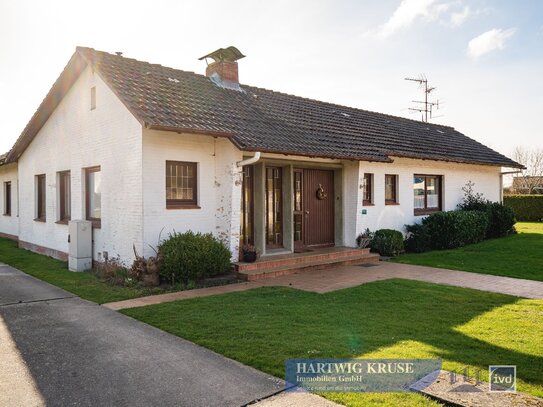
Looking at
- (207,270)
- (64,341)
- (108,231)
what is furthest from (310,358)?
(108,231)

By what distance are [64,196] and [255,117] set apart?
6.62 m

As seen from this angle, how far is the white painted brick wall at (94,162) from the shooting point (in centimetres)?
999

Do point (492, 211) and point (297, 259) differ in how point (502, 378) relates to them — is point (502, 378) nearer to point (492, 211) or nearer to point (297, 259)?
point (297, 259)

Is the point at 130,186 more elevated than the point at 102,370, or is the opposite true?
the point at 130,186

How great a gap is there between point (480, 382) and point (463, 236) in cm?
1251

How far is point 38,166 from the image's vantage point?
49.8ft

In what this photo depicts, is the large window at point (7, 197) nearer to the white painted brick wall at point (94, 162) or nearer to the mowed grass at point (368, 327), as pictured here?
the white painted brick wall at point (94, 162)

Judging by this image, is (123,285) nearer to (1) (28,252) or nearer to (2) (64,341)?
(2) (64,341)

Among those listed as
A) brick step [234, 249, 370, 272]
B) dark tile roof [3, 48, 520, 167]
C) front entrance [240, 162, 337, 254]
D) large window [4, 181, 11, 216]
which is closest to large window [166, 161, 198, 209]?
dark tile roof [3, 48, 520, 167]

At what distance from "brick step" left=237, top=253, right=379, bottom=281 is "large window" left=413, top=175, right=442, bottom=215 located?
4583 millimetres

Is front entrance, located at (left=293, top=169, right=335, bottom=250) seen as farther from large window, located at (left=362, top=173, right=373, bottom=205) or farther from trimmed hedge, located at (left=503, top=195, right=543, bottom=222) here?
trimmed hedge, located at (left=503, top=195, right=543, bottom=222)

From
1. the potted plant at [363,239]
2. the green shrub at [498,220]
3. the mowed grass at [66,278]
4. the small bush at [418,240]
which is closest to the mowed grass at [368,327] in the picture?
the mowed grass at [66,278]

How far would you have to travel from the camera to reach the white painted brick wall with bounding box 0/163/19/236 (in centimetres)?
1915

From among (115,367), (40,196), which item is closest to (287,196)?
(115,367)
